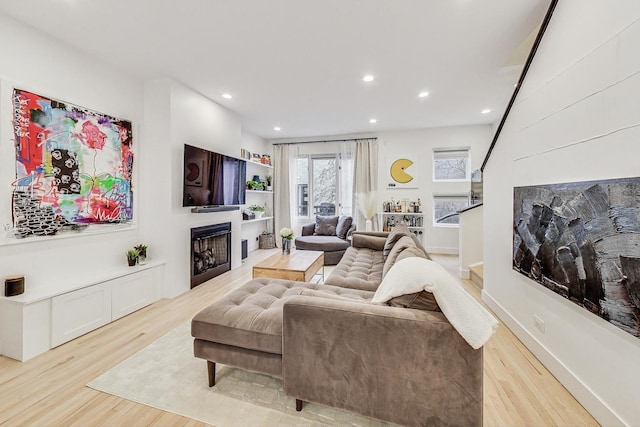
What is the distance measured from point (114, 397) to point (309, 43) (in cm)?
319

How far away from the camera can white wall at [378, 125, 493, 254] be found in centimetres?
552

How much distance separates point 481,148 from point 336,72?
401 cm

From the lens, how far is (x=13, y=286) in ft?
6.70

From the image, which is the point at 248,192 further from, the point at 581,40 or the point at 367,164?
the point at 581,40

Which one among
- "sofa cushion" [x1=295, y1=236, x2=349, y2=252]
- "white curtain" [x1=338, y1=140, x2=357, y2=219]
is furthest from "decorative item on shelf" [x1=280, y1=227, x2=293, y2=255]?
"white curtain" [x1=338, y1=140, x2=357, y2=219]

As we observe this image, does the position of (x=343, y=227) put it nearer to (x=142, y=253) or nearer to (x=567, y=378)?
(x=142, y=253)

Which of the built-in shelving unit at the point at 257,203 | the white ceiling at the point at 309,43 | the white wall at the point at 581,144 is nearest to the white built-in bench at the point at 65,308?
the white ceiling at the point at 309,43

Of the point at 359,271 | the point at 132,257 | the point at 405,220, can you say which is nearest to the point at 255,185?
the point at 132,257

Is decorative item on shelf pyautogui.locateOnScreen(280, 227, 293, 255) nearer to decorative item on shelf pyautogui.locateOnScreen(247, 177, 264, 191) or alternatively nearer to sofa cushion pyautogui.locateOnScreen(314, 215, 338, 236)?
sofa cushion pyautogui.locateOnScreen(314, 215, 338, 236)

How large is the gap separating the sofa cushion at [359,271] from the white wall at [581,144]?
128 centimetres

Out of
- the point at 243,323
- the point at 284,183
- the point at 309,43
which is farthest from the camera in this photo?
the point at 284,183

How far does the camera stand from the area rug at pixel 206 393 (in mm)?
1461

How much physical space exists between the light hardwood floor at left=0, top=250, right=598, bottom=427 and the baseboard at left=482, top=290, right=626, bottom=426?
0.04 meters

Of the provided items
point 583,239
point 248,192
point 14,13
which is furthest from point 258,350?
point 248,192
